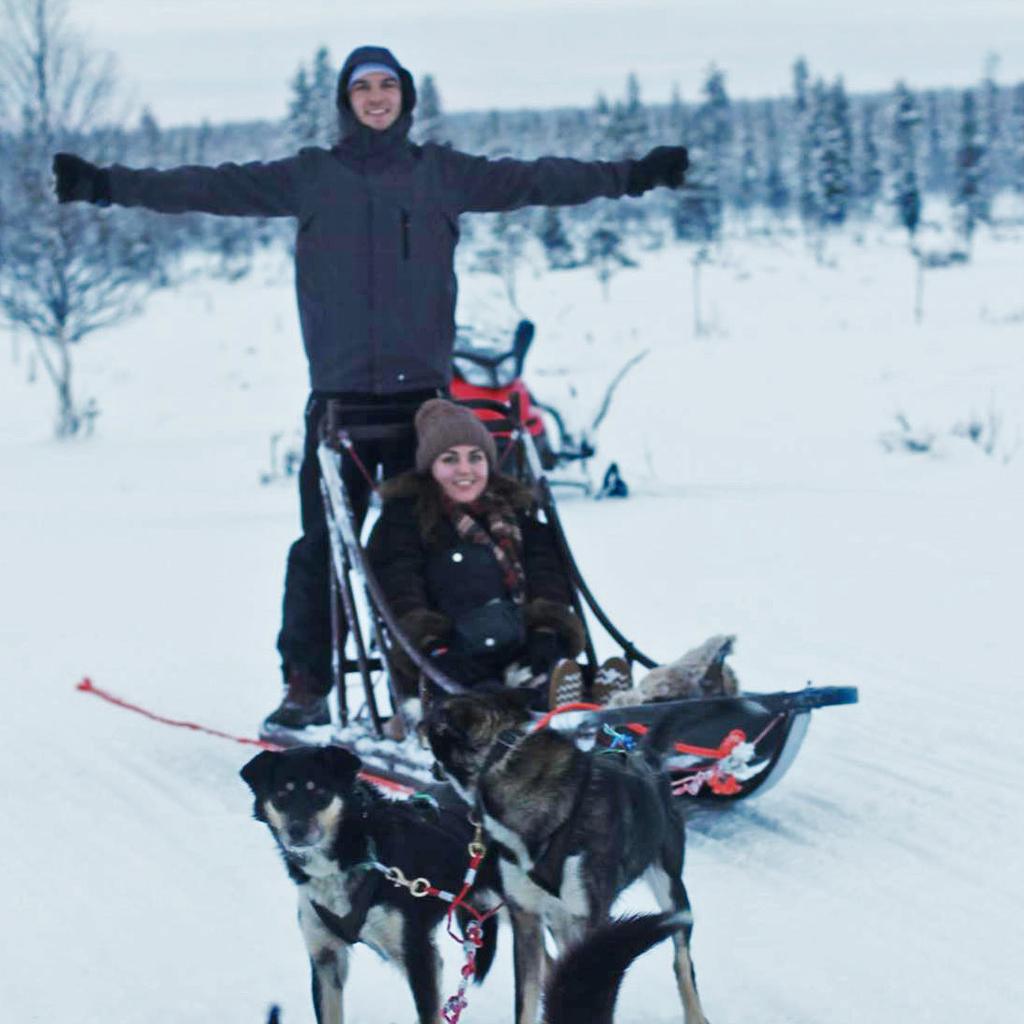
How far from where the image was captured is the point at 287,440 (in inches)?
608

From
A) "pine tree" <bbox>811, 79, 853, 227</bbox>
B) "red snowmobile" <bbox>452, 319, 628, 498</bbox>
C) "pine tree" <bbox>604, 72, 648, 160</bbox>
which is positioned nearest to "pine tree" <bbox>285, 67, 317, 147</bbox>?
"pine tree" <bbox>604, 72, 648, 160</bbox>

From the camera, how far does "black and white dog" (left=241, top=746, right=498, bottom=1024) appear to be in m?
2.78

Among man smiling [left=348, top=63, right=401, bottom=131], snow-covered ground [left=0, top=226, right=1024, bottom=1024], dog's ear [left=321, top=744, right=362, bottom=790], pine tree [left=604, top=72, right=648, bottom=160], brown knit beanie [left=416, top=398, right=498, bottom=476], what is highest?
pine tree [left=604, top=72, right=648, bottom=160]

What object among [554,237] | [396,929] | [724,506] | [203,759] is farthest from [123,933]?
[554,237]

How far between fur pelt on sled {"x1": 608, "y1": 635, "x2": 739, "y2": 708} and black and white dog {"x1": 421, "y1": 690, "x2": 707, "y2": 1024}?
3.07 ft

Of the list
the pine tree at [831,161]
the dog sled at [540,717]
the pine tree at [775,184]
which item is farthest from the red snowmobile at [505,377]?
the pine tree at [775,184]

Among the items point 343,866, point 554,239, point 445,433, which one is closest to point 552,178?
point 445,433

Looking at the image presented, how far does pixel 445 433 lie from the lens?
4.38 metres

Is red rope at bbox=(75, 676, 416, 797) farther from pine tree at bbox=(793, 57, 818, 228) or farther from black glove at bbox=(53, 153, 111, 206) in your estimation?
pine tree at bbox=(793, 57, 818, 228)

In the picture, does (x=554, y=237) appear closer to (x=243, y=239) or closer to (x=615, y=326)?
(x=243, y=239)

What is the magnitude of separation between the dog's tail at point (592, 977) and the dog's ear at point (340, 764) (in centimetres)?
108

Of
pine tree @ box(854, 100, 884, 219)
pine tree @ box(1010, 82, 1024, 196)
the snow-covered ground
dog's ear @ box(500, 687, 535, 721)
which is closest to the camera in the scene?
dog's ear @ box(500, 687, 535, 721)

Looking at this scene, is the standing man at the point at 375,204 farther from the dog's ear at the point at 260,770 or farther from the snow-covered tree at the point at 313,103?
the snow-covered tree at the point at 313,103

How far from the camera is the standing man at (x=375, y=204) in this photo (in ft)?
15.1
